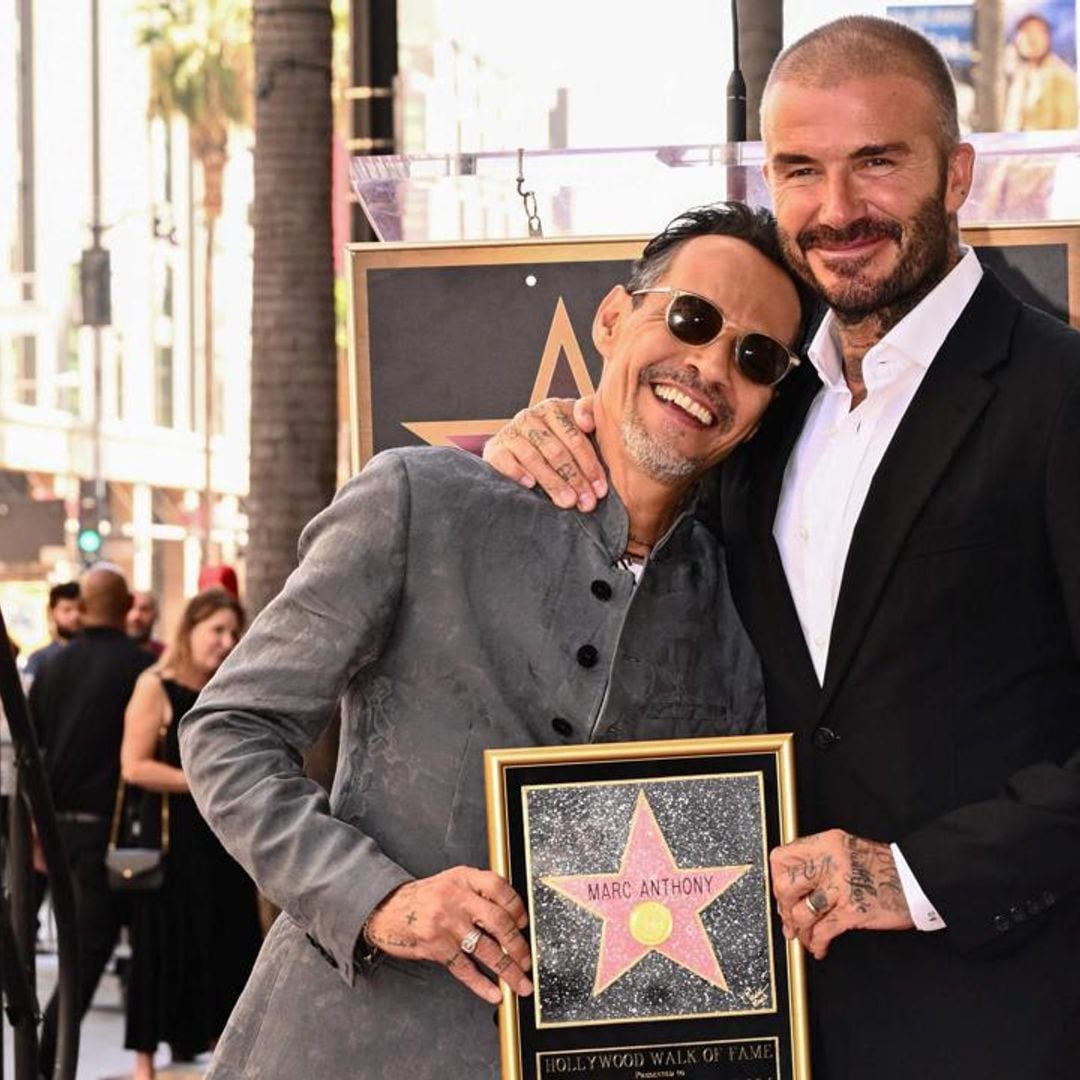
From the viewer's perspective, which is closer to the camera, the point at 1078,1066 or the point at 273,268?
the point at 1078,1066

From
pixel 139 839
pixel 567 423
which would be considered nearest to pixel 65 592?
pixel 139 839

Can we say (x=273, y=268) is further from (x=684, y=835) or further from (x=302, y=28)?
(x=684, y=835)

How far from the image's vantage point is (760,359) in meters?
3.65

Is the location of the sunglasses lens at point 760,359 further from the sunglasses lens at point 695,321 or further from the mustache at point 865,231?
the mustache at point 865,231

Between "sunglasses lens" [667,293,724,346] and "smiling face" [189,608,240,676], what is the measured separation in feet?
24.0

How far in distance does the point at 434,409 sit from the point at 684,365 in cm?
125

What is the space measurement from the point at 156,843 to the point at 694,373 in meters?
7.57

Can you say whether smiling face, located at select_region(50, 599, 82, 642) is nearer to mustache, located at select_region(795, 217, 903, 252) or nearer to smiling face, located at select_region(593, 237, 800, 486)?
smiling face, located at select_region(593, 237, 800, 486)

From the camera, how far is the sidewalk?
11.3 meters

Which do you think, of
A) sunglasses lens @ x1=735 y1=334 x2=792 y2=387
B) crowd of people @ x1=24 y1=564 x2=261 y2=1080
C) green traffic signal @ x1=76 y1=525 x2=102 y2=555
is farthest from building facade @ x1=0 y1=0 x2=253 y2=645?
sunglasses lens @ x1=735 y1=334 x2=792 y2=387

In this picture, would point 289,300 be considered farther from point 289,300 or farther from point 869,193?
point 869,193

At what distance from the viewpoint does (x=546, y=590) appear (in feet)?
11.9

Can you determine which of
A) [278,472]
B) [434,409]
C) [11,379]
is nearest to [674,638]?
[434,409]

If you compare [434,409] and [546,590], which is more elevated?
[434,409]
